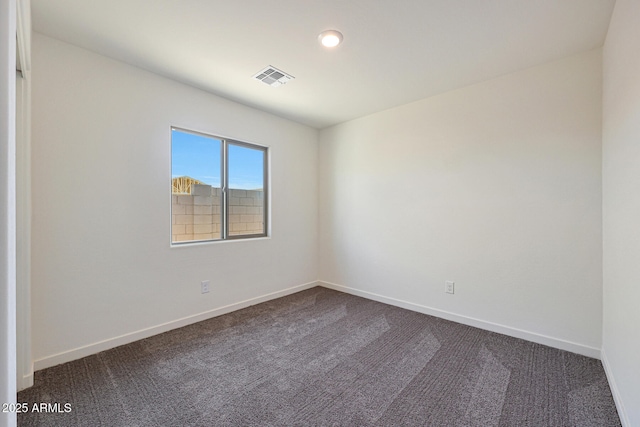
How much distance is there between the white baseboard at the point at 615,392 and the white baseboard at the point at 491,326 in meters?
0.13

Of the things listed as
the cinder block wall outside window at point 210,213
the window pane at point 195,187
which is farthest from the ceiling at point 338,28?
the cinder block wall outside window at point 210,213

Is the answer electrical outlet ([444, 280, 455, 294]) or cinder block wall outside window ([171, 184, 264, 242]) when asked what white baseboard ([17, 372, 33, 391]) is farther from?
electrical outlet ([444, 280, 455, 294])

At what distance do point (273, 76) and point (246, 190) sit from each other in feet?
4.63

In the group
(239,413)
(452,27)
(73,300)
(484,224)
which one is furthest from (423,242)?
(73,300)

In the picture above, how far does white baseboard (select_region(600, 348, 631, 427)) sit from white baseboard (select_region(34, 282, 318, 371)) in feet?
10.1

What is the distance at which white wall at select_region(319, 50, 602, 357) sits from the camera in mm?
2203

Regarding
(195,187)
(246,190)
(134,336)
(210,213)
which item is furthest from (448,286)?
(134,336)

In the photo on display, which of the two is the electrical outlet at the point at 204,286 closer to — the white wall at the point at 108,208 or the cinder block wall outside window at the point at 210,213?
the white wall at the point at 108,208

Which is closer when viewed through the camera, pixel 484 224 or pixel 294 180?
pixel 484 224

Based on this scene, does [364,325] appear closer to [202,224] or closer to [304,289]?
[304,289]

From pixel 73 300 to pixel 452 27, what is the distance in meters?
3.45

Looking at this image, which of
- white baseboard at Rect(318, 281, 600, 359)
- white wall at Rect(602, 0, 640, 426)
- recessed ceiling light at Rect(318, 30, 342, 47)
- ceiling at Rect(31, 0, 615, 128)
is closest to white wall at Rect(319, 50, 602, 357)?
white baseboard at Rect(318, 281, 600, 359)

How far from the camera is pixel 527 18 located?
182 cm

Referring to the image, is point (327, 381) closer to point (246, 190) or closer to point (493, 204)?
point (493, 204)
